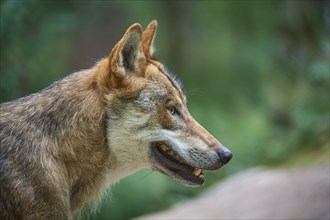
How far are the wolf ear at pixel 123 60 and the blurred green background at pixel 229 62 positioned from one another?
198 inches

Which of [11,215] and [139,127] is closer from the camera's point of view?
[11,215]

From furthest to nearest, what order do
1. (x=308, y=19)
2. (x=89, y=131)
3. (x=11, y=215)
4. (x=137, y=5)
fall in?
1. (x=308, y=19)
2. (x=137, y=5)
3. (x=89, y=131)
4. (x=11, y=215)

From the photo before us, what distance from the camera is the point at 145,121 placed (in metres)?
5.01

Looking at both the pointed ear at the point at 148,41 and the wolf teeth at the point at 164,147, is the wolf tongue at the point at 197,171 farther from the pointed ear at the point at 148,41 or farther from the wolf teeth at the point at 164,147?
the pointed ear at the point at 148,41

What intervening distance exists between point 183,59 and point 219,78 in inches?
41.7

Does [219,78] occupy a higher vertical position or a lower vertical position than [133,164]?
higher

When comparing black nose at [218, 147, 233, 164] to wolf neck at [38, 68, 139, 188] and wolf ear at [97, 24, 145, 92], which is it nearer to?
wolf neck at [38, 68, 139, 188]

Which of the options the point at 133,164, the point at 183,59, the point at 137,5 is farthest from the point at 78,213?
the point at 183,59

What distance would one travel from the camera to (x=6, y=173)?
469 cm

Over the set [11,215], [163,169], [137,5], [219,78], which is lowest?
[11,215]

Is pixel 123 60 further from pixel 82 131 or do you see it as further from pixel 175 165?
pixel 175 165

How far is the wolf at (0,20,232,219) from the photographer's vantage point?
16.0 ft

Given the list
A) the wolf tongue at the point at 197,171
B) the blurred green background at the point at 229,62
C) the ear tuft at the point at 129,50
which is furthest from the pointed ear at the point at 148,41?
the blurred green background at the point at 229,62

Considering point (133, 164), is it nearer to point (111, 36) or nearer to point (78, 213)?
point (78, 213)
